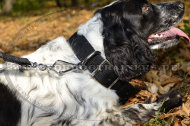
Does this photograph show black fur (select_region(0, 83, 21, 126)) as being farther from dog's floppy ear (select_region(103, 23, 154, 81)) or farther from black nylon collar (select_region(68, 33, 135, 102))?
dog's floppy ear (select_region(103, 23, 154, 81))

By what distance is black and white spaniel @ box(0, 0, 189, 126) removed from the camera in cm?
250

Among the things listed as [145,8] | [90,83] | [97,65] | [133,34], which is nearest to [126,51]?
[133,34]

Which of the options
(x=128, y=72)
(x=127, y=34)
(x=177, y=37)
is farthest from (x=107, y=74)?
(x=177, y=37)

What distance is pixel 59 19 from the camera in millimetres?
9461

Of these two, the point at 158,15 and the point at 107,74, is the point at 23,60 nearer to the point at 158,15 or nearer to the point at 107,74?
the point at 107,74

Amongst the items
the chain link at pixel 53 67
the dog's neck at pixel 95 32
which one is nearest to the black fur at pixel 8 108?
the chain link at pixel 53 67

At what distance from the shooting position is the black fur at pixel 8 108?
2389 millimetres

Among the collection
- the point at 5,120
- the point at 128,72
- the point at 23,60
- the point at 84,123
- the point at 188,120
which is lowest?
the point at 188,120

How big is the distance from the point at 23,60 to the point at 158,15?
5.72 feet

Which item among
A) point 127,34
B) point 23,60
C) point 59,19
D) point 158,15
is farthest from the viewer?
point 59,19

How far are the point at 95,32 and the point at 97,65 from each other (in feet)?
1.39

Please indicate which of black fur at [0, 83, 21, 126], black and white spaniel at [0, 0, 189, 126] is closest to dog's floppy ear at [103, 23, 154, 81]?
black and white spaniel at [0, 0, 189, 126]

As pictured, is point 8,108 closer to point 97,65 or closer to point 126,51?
point 97,65

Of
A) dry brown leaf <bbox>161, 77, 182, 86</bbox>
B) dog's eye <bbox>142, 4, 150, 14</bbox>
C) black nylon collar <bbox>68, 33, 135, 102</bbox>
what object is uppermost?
dog's eye <bbox>142, 4, 150, 14</bbox>
